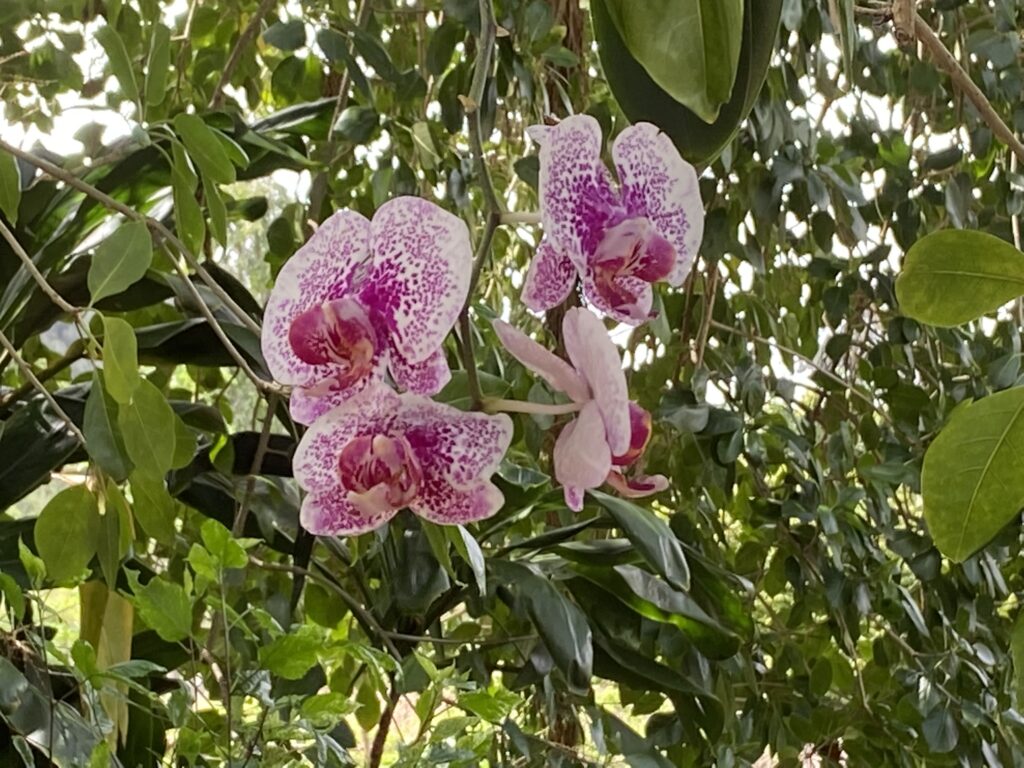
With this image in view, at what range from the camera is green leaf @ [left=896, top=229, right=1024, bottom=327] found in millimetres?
331

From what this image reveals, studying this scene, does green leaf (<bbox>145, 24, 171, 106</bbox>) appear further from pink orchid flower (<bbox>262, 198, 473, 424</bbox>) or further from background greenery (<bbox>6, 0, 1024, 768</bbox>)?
pink orchid flower (<bbox>262, 198, 473, 424</bbox>)

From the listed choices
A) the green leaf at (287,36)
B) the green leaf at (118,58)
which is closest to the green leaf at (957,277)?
the green leaf at (118,58)

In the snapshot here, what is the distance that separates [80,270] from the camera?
0.87 metres

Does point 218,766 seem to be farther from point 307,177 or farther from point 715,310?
point 307,177

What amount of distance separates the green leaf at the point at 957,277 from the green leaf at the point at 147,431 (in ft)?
0.91

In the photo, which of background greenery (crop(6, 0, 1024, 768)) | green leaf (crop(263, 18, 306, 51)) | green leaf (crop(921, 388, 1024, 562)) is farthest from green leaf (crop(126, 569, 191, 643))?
green leaf (crop(263, 18, 306, 51))

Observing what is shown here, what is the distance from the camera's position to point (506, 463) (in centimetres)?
72

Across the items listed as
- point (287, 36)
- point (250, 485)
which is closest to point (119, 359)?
point (250, 485)

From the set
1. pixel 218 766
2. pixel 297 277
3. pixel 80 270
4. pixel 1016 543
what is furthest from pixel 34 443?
pixel 1016 543

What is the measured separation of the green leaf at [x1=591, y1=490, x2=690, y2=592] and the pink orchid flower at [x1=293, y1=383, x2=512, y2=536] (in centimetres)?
36

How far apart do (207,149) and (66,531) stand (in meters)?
0.18

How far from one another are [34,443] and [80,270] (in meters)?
0.13

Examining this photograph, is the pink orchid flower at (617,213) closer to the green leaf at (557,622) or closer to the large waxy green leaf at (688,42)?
the large waxy green leaf at (688,42)

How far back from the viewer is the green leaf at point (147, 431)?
0.47m
